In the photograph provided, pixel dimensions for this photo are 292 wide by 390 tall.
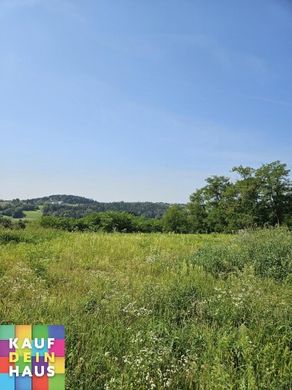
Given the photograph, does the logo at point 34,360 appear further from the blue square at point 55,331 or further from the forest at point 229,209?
the forest at point 229,209

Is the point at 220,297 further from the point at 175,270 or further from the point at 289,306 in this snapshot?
the point at 175,270

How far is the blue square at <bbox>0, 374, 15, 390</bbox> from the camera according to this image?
7.04 feet

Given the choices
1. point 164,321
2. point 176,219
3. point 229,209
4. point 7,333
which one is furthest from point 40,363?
point 176,219

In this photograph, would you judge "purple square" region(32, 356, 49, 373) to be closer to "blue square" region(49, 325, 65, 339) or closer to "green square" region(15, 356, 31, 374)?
"green square" region(15, 356, 31, 374)

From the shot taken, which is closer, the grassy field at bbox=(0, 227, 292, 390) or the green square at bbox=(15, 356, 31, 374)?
the green square at bbox=(15, 356, 31, 374)

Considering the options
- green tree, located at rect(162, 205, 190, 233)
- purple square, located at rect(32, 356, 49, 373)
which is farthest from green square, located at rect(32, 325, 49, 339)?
green tree, located at rect(162, 205, 190, 233)

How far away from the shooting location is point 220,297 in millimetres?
5969

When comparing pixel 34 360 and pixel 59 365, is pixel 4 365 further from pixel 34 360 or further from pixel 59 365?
pixel 59 365

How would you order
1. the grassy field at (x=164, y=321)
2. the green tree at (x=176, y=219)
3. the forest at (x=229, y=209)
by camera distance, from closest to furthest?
the grassy field at (x=164, y=321) < the forest at (x=229, y=209) < the green tree at (x=176, y=219)

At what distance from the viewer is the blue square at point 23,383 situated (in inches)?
83.6

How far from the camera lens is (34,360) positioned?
213 centimetres

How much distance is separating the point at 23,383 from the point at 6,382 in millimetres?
105

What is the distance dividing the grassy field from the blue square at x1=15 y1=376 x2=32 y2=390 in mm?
1627

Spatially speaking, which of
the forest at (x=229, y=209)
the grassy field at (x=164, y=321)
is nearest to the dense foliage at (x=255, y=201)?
the forest at (x=229, y=209)
